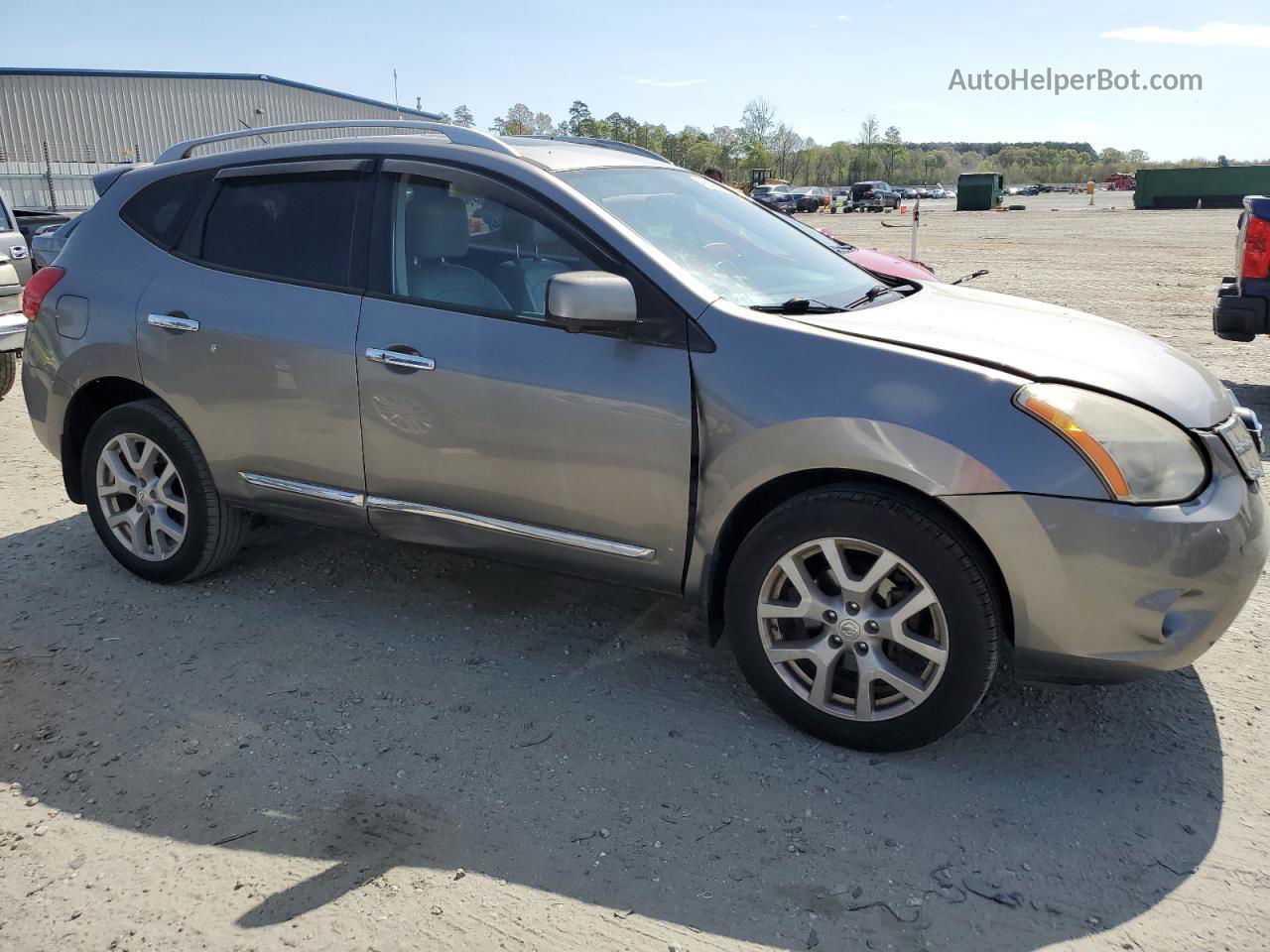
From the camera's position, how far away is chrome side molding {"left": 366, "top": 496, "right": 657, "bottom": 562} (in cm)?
335

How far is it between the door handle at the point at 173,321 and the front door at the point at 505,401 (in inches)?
34.4

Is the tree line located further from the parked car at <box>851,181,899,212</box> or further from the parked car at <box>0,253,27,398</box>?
the parked car at <box>0,253,27,398</box>

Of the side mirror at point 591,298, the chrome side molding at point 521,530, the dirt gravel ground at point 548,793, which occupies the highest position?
the side mirror at point 591,298

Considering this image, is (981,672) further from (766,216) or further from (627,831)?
(766,216)

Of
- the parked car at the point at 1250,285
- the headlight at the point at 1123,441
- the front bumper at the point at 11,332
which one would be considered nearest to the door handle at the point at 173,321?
the headlight at the point at 1123,441

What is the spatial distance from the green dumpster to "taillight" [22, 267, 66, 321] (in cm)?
6089

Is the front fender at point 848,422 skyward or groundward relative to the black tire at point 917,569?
skyward

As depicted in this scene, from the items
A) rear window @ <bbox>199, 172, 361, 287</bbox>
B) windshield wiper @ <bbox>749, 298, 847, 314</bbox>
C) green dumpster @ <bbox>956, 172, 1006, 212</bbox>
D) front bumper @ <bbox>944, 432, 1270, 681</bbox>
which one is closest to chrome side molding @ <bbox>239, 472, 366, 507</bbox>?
rear window @ <bbox>199, 172, 361, 287</bbox>

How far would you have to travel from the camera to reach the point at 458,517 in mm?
3641

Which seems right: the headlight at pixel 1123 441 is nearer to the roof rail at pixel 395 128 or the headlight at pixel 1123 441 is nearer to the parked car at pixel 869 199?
the roof rail at pixel 395 128

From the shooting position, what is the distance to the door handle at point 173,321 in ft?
13.3

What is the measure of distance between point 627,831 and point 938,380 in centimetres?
153

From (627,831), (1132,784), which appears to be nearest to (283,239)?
(627,831)

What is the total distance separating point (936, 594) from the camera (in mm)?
2871
